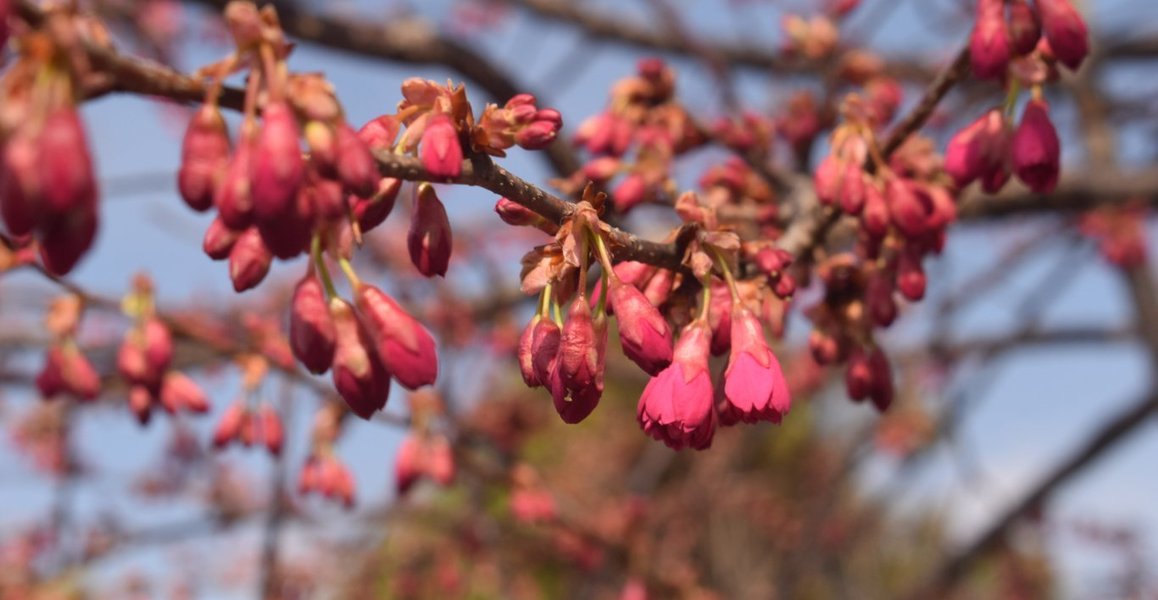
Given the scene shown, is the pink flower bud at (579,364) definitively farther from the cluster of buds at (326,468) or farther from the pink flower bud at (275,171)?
the cluster of buds at (326,468)

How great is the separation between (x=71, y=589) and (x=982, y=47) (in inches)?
220

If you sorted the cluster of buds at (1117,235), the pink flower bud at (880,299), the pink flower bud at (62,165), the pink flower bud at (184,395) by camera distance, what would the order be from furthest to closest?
the cluster of buds at (1117,235)
the pink flower bud at (184,395)
the pink flower bud at (880,299)
the pink flower bud at (62,165)

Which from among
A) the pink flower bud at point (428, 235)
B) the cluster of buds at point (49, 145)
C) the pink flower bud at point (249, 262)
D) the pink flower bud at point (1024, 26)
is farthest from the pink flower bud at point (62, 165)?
the pink flower bud at point (1024, 26)

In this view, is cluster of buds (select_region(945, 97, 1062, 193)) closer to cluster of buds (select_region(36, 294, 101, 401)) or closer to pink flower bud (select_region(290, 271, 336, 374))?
Result: pink flower bud (select_region(290, 271, 336, 374))

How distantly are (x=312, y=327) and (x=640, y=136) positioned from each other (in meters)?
1.12

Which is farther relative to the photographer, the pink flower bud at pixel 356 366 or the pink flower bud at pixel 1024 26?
the pink flower bud at pixel 1024 26

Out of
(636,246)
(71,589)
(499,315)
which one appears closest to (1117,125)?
(499,315)

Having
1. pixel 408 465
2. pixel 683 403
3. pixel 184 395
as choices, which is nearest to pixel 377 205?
pixel 683 403

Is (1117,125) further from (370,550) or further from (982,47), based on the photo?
(370,550)

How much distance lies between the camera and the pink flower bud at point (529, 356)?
3.56 ft

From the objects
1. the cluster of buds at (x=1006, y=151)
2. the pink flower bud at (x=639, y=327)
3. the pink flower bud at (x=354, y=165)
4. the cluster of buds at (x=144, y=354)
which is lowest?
the cluster of buds at (x=144, y=354)

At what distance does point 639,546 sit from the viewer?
12.2 ft

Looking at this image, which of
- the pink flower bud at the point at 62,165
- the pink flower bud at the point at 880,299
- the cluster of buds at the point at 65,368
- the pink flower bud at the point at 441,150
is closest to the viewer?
the pink flower bud at the point at 62,165

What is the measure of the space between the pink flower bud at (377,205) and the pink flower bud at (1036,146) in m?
0.92
